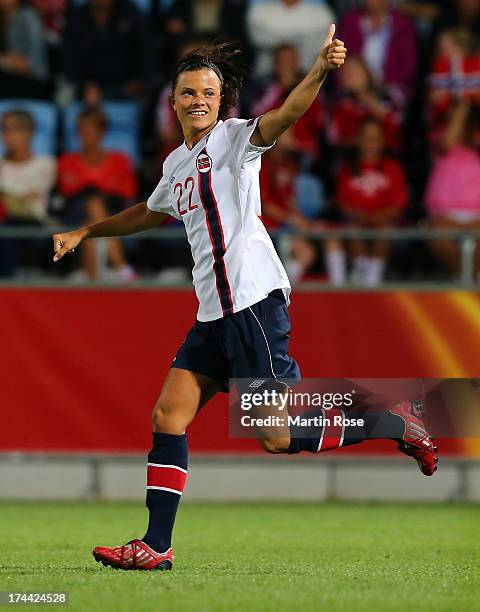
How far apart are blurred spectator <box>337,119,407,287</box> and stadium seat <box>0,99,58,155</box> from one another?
8.99ft

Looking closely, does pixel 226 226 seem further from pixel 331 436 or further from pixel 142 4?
pixel 142 4

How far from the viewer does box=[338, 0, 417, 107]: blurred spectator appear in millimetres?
13039

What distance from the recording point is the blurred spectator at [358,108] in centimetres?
1234

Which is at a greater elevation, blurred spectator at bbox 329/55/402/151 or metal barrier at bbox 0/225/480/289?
blurred spectator at bbox 329/55/402/151

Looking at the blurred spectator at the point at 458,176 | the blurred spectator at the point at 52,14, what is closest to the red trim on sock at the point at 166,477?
the blurred spectator at the point at 458,176

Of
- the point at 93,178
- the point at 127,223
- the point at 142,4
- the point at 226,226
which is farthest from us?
the point at 142,4

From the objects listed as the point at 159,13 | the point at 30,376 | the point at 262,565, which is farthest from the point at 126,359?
the point at 159,13

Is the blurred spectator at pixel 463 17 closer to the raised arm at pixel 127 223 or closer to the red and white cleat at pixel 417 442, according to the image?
the raised arm at pixel 127 223

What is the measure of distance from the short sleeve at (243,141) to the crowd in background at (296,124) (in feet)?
14.7

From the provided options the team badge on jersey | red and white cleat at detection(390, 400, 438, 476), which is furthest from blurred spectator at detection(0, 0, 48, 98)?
red and white cleat at detection(390, 400, 438, 476)

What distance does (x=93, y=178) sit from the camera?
1201cm

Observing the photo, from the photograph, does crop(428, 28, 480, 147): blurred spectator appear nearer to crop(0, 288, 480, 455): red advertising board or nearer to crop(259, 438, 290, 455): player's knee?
crop(0, 288, 480, 455): red advertising board

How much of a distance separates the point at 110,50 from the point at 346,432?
8085 millimetres

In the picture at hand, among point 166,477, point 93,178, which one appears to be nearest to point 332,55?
point 166,477
